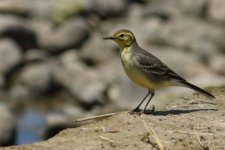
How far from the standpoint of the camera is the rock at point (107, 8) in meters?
36.1

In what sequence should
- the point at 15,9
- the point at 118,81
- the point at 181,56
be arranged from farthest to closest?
the point at 15,9 < the point at 181,56 < the point at 118,81

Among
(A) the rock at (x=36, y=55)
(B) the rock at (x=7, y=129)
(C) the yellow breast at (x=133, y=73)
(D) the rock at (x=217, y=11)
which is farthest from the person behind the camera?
(D) the rock at (x=217, y=11)

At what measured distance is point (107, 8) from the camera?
→ 36094 millimetres

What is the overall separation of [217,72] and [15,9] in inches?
361

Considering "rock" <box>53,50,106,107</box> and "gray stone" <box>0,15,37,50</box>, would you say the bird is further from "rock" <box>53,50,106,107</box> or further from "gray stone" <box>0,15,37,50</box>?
"gray stone" <box>0,15,37,50</box>

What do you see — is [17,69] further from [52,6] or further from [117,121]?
[117,121]

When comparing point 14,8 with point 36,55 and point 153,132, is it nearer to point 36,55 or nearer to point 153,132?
point 36,55

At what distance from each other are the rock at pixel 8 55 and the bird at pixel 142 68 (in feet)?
56.7

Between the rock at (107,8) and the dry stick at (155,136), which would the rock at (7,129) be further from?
the rock at (107,8)

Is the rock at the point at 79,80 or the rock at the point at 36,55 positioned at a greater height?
the rock at the point at 36,55

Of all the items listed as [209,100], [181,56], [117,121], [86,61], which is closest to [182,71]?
[181,56]

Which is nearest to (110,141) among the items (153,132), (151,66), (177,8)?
(153,132)

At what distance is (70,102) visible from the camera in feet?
92.0

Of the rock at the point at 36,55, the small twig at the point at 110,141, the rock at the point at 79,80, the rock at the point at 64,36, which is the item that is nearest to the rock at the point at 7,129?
the rock at the point at 79,80
